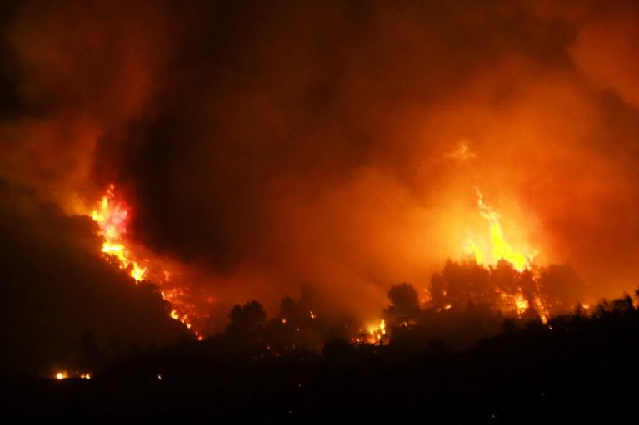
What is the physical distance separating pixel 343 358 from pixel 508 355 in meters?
43.2

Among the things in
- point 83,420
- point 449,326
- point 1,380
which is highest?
point 449,326

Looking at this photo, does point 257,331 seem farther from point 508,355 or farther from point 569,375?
point 569,375

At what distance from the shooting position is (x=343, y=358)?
89125mm

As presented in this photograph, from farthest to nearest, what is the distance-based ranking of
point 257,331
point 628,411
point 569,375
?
1. point 257,331
2. point 569,375
3. point 628,411

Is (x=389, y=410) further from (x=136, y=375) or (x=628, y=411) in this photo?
(x=136, y=375)

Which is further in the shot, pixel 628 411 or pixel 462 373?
pixel 462 373

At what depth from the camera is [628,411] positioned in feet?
92.7

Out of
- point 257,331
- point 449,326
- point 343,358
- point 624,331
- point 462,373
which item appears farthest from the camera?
point 257,331

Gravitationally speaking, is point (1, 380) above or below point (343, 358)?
below

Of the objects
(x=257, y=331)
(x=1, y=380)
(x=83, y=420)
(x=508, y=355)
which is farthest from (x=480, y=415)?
(x=257, y=331)

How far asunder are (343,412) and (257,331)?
73.5 m

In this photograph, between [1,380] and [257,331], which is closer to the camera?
[1,380]

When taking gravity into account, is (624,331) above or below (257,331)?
below

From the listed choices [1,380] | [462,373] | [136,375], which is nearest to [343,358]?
[136,375]
